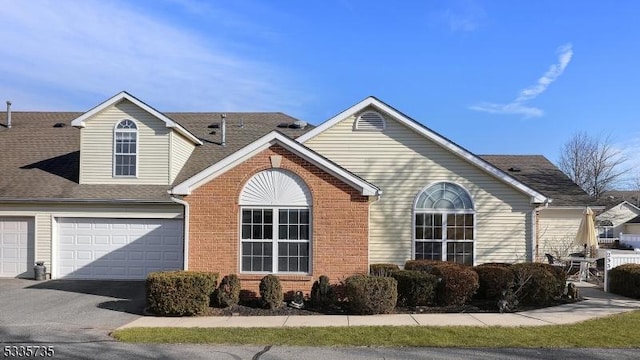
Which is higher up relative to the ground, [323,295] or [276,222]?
[276,222]

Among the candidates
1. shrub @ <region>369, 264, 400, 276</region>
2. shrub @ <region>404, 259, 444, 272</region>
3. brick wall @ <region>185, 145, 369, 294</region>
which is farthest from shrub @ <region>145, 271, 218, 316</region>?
shrub @ <region>404, 259, 444, 272</region>

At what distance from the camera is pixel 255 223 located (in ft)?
46.3

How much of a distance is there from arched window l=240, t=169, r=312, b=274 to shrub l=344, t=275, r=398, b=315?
6.73 ft

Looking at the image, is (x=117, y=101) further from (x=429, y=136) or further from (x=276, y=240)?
(x=429, y=136)

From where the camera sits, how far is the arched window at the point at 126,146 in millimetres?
19156

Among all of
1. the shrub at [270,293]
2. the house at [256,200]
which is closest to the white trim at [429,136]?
the house at [256,200]

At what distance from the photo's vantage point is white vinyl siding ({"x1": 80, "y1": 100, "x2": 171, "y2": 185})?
19062 millimetres

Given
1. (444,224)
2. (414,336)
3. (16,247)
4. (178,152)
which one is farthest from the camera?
(178,152)

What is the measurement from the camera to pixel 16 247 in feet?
60.6

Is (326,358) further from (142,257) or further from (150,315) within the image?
(142,257)

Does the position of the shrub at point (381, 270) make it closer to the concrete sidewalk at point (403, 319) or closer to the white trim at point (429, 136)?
the concrete sidewalk at point (403, 319)

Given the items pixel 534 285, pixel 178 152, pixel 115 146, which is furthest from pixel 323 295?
pixel 115 146

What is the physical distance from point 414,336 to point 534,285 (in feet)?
15.8

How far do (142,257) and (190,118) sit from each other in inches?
348
